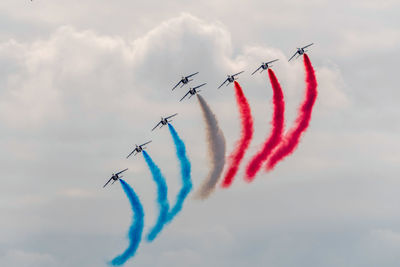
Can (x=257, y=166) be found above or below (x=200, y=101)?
below

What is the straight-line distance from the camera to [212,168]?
198750mm

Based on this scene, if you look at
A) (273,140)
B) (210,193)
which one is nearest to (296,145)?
(273,140)

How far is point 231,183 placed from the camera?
198750 millimetres

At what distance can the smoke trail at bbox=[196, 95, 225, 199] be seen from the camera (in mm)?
198500

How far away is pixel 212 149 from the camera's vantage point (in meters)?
198

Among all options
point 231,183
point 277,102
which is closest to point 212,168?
point 231,183

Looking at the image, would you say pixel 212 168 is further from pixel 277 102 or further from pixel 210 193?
pixel 277 102

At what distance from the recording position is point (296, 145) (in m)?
198

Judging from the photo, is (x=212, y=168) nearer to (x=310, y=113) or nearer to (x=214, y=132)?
(x=214, y=132)

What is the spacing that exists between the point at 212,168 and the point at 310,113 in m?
20.7

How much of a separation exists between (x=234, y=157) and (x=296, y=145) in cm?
1154

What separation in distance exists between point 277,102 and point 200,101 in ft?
46.5

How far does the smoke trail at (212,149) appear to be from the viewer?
198m

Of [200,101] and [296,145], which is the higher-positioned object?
[200,101]
